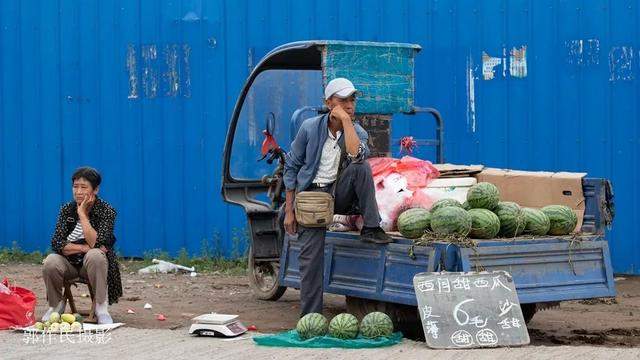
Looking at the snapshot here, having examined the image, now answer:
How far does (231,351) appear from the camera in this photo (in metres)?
7.34

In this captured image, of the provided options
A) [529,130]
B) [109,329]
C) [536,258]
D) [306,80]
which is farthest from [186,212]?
[536,258]

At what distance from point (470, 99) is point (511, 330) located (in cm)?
478

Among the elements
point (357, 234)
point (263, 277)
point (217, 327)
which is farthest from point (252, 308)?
point (217, 327)

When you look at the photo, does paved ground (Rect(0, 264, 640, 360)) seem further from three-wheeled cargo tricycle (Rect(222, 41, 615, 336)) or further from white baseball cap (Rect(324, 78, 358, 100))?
white baseball cap (Rect(324, 78, 358, 100))

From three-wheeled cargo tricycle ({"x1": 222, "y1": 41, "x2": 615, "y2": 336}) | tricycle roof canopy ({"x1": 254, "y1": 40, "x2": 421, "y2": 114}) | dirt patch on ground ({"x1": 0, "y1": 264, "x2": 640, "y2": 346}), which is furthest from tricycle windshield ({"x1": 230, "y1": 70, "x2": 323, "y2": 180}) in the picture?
dirt patch on ground ({"x1": 0, "y1": 264, "x2": 640, "y2": 346})

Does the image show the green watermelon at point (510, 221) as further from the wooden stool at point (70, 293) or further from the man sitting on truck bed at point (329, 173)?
the wooden stool at point (70, 293)

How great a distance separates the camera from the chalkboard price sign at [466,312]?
720 centimetres

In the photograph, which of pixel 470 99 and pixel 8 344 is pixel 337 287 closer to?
pixel 8 344

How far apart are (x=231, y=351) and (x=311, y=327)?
54cm

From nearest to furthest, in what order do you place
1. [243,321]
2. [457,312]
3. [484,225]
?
[457,312]
[484,225]
[243,321]

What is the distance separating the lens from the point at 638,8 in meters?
11.2

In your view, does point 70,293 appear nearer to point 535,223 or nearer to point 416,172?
point 416,172

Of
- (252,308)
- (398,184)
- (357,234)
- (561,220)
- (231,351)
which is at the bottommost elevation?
(252,308)

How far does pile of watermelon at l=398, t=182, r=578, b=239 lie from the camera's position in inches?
301
